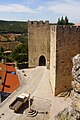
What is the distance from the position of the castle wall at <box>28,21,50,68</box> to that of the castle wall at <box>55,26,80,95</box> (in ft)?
23.2

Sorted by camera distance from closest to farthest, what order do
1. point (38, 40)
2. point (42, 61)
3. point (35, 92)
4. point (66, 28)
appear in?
point (66, 28) < point (35, 92) < point (38, 40) < point (42, 61)

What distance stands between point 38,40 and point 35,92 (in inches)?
296

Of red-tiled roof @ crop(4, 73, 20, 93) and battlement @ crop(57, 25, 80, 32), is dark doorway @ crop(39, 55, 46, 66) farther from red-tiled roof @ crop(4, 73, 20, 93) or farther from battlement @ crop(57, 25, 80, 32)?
battlement @ crop(57, 25, 80, 32)

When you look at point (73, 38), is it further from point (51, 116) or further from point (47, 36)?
point (47, 36)

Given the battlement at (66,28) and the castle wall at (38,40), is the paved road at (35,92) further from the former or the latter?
the battlement at (66,28)

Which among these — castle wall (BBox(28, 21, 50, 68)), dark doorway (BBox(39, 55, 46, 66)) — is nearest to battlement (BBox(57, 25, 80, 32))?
castle wall (BBox(28, 21, 50, 68))

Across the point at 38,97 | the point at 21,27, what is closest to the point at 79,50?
the point at 38,97

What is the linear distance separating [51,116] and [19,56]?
1891 cm

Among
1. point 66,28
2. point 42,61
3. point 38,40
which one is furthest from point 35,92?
point 42,61

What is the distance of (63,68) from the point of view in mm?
15969

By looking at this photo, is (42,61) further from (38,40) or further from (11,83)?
(11,83)

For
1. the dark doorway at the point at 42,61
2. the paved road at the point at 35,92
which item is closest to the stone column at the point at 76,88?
the paved road at the point at 35,92

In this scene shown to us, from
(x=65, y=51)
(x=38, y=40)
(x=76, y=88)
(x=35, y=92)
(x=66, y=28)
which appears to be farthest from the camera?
(x=38, y=40)

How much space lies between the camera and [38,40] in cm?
2338
